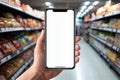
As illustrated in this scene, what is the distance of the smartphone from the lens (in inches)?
38.7

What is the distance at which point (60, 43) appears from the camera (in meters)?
0.99

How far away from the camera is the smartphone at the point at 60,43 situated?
38.7 inches

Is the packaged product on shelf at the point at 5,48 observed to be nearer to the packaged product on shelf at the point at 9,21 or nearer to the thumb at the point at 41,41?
the packaged product on shelf at the point at 9,21

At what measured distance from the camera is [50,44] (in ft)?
3.22

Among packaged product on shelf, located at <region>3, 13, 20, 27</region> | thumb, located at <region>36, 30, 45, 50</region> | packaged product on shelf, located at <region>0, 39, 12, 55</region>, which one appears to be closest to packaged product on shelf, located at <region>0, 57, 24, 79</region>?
packaged product on shelf, located at <region>0, 39, 12, 55</region>

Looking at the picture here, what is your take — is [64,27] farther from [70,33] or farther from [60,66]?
[60,66]

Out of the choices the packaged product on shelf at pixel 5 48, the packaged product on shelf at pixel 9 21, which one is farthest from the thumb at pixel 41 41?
the packaged product on shelf at pixel 9 21

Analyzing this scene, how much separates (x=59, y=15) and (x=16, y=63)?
10.1 ft

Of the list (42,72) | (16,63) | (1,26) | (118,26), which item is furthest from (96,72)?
(42,72)

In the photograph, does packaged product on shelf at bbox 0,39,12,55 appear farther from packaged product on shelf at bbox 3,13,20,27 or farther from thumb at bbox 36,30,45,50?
thumb at bbox 36,30,45,50

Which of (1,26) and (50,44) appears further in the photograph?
(1,26)

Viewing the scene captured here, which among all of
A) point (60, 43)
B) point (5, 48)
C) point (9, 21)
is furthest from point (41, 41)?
point (9, 21)

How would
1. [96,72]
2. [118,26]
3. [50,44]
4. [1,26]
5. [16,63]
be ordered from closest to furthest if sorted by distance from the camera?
[50,44], [1,26], [16,63], [118,26], [96,72]

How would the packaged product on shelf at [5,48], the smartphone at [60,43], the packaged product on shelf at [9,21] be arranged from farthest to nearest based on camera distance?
the packaged product on shelf at [9,21] → the packaged product on shelf at [5,48] → the smartphone at [60,43]
